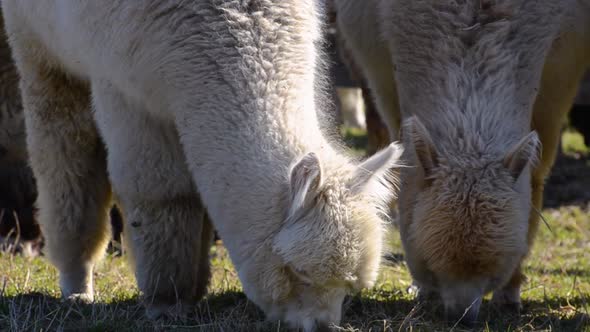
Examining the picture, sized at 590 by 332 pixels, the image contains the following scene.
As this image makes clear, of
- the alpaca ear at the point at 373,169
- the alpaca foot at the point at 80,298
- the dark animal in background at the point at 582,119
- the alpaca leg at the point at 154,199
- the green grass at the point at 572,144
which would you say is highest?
the alpaca ear at the point at 373,169

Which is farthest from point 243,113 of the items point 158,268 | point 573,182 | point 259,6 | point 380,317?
point 573,182

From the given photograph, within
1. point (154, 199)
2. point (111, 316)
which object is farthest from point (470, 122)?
point (111, 316)

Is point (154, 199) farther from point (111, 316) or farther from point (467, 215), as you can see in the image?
point (467, 215)

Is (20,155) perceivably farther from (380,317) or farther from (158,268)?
(380,317)

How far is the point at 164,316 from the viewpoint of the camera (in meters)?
5.48

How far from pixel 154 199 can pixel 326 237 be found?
1.30 m

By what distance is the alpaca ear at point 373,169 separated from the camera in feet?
14.4

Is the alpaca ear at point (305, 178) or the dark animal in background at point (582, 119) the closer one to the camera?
the alpaca ear at point (305, 178)

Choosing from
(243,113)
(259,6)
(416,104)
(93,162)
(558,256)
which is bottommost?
(558,256)

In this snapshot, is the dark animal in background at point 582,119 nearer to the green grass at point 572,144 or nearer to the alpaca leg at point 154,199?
the green grass at point 572,144

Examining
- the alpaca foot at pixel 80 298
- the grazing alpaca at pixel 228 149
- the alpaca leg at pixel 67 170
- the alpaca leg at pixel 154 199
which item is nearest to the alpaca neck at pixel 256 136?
the grazing alpaca at pixel 228 149

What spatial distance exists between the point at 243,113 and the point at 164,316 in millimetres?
1505

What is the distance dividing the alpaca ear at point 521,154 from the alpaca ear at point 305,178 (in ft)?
4.43

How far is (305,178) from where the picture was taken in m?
4.20
